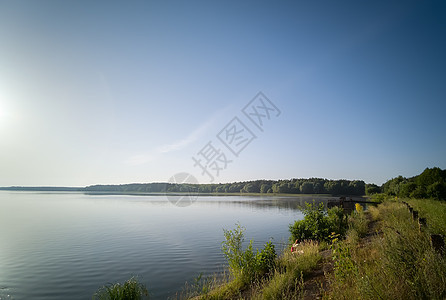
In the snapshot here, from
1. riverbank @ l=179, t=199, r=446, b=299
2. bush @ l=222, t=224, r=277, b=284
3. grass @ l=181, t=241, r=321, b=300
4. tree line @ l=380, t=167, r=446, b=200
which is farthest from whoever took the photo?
tree line @ l=380, t=167, r=446, b=200

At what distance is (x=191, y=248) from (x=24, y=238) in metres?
13.7

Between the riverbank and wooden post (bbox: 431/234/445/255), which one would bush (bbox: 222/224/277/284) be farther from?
wooden post (bbox: 431/234/445/255)

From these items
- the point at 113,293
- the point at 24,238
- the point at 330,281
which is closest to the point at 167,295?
the point at 113,293

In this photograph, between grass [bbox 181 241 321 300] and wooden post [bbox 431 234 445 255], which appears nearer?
wooden post [bbox 431 234 445 255]

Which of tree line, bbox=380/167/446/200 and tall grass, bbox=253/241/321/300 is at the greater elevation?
tree line, bbox=380/167/446/200

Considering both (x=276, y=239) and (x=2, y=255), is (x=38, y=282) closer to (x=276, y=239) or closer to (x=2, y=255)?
(x=2, y=255)

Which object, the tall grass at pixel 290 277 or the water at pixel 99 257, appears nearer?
the tall grass at pixel 290 277

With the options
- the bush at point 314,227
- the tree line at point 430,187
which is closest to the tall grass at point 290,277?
the bush at point 314,227

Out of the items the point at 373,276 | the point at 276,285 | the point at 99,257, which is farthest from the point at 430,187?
the point at 99,257

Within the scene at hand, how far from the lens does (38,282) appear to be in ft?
35.2

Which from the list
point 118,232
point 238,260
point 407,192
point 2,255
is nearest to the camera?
point 238,260

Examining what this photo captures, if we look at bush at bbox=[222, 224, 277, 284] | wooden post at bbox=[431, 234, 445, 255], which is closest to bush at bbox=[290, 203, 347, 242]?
bush at bbox=[222, 224, 277, 284]

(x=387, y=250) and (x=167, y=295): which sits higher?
(x=387, y=250)

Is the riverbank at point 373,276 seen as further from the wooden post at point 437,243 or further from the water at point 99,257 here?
the water at point 99,257
